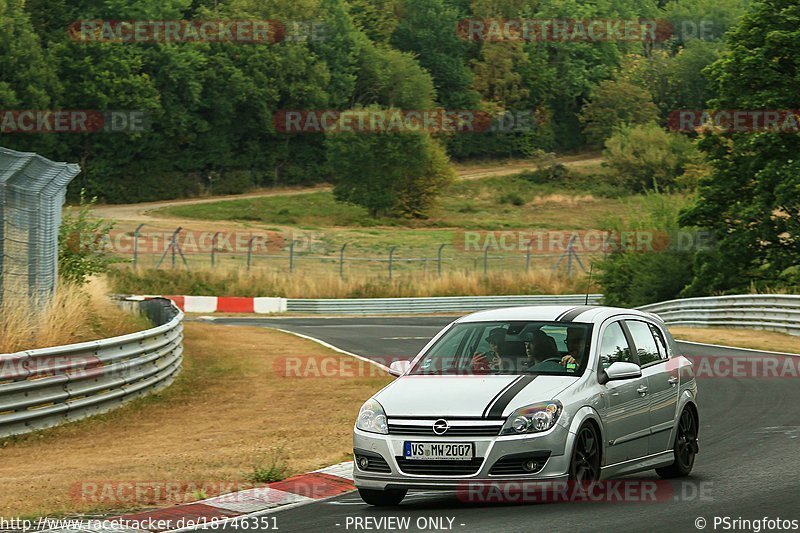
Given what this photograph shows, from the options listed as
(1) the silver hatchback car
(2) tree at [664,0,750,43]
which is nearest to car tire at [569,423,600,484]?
(1) the silver hatchback car

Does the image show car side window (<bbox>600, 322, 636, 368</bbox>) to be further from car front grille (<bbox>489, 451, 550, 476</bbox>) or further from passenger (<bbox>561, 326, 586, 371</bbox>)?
car front grille (<bbox>489, 451, 550, 476</bbox>)

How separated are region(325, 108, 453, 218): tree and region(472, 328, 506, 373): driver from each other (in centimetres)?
8236

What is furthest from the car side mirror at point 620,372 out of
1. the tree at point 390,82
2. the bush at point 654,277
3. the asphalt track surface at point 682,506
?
the tree at point 390,82

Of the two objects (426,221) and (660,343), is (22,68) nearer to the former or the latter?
(426,221)

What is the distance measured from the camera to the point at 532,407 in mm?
9055

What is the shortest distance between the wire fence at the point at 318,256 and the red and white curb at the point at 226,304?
30.7 feet

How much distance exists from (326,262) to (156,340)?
1848 inches

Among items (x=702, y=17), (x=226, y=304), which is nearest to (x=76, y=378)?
(x=226, y=304)

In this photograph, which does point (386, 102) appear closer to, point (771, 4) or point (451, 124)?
point (451, 124)

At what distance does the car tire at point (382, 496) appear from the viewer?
945cm

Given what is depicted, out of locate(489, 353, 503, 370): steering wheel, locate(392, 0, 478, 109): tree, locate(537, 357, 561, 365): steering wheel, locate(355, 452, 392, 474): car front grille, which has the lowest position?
locate(355, 452, 392, 474): car front grille

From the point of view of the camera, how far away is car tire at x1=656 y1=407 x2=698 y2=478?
1091 cm

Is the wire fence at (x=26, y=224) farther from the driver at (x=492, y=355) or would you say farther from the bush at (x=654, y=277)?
the bush at (x=654, y=277)

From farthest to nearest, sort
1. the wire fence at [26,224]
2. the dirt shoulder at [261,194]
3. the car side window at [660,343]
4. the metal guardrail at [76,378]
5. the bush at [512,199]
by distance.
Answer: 1. the bush at [512,199]
2. the dirt shoulder at [261,194]
3. the wire fence at [26,224]
4. the metal guardrail at [76,378]
5. the car side window at [660,343]
